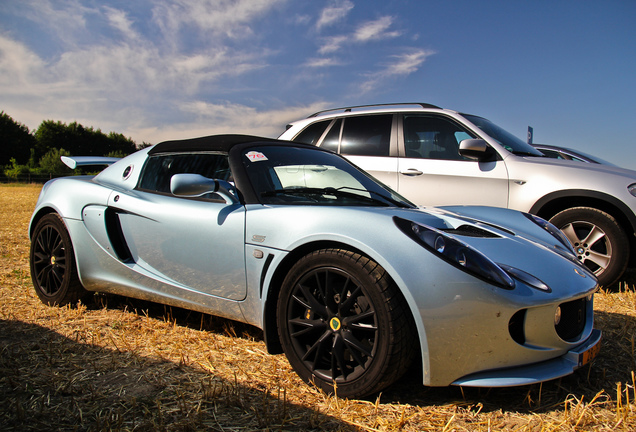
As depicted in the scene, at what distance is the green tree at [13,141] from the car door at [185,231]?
73.5 metres

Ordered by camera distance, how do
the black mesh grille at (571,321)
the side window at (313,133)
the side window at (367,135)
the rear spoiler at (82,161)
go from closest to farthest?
the black mesh grille at (571,321) → the rear spoiler at (82,161) → the side window at (367,135) → the side window at (313,133)

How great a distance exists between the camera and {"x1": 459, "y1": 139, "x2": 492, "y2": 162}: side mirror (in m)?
4.53

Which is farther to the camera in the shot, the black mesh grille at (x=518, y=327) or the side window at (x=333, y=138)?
the side window at (x=333, y=138)

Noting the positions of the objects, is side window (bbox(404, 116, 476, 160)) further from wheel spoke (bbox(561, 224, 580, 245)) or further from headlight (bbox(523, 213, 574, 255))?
headlight (bbox(523, 213, 574, 255))

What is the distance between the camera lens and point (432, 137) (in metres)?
5.10

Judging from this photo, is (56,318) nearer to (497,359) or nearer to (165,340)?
(165,340)

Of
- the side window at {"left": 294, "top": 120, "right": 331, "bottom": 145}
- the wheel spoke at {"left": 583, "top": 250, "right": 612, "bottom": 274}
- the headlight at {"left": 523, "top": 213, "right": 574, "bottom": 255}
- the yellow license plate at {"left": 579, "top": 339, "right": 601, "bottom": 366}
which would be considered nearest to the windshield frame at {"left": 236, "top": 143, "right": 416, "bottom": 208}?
the headlight at {"left": 523, "top": 213, "right": 574, "bottom": 255}

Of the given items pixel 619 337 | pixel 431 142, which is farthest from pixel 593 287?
pixel 431 142

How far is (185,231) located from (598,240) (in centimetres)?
375

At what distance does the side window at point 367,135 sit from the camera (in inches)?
207

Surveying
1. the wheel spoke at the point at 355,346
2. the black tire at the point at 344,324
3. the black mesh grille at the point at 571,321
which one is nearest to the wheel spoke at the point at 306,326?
the black tire at the point at 344,324

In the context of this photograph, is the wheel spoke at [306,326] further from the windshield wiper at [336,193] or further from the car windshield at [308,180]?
the windshield wiper at [336,193]

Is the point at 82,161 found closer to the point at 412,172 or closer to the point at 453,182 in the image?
the point at 412,172

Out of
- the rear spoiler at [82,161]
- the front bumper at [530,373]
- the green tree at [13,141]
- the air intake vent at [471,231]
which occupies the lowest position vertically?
the front bumper at [530,373]
